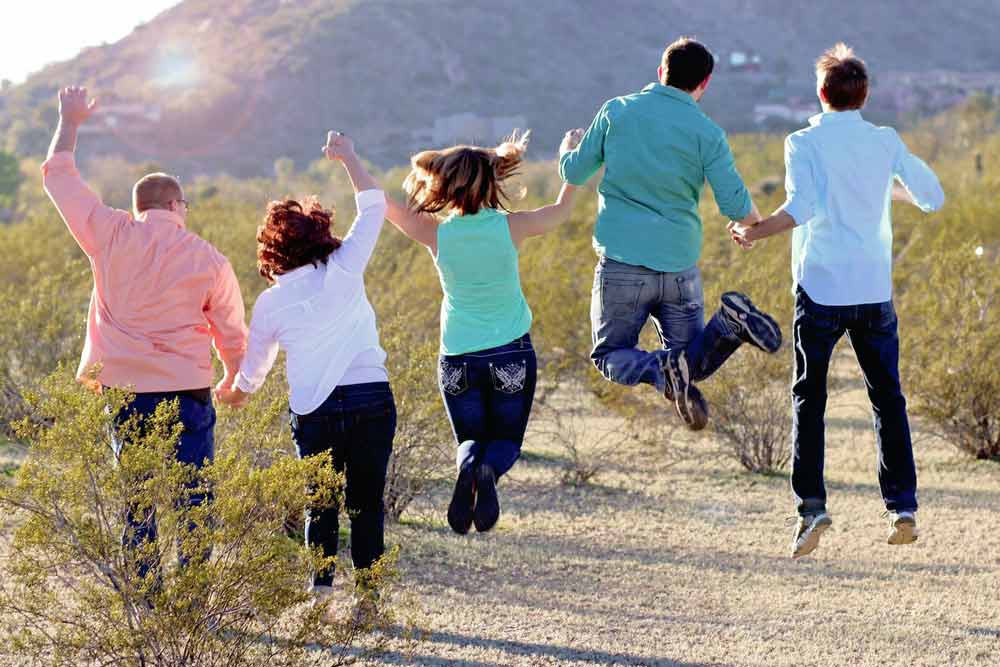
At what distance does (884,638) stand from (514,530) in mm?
3042

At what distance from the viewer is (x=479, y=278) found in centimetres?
548

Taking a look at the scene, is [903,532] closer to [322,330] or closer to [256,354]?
[322,330]

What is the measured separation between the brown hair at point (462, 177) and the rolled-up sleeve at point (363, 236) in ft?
0.60

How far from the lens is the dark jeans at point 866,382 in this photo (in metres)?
5.57

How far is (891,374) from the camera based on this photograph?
18.8ft

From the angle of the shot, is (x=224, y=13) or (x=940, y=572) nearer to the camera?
(x=940, y=572)

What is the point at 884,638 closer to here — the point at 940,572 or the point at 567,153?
the point at 940,572

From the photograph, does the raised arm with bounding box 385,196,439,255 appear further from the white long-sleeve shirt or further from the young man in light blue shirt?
the young man in light blue shirt

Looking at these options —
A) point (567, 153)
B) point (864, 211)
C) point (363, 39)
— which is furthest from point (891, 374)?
point (363, 39)

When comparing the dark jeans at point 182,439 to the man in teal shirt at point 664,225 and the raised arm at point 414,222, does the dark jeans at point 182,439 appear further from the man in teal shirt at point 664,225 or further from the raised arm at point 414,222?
the man in teal shirt at point 664,225

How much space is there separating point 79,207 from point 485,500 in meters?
1.93

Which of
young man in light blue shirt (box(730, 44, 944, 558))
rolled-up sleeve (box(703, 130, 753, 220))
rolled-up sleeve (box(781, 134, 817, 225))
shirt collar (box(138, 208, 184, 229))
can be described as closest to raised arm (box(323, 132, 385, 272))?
shirt collar (box(138, 208, 184, 229))

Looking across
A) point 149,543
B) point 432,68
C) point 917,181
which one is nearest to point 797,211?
point 917,181

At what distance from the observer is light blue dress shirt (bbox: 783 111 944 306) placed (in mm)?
5492
